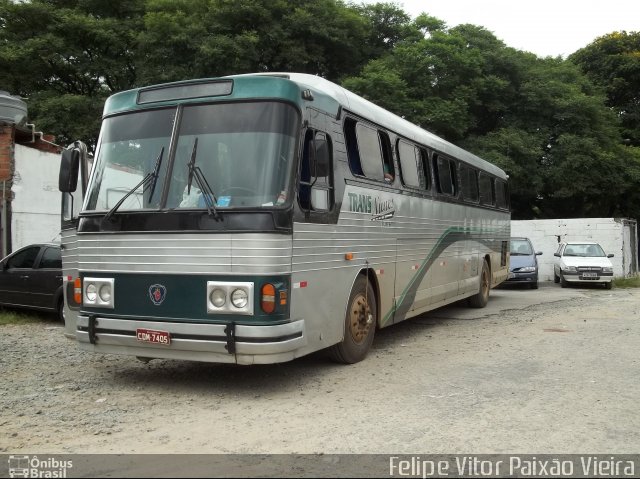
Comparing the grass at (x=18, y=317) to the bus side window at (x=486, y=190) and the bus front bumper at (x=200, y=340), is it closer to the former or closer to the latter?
the bus front bumper at (x=200, y=340)

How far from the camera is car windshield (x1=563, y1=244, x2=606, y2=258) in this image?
2114 centimetres

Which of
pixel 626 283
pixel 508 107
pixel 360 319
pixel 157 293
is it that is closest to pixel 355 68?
pixel 508 107

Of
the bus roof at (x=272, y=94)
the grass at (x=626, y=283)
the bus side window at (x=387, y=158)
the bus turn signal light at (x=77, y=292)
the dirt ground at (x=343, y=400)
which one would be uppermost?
the bus roof at (x=272, y=94)

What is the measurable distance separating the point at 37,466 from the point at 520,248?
19660 millimetres

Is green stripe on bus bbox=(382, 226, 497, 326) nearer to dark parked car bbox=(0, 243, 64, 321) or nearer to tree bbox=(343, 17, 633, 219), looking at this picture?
dark parked car bbox=(0, 243, 64, 321)

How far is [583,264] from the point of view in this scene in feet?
66.1

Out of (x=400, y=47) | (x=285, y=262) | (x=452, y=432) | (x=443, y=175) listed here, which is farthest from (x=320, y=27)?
(x=452, y=432)

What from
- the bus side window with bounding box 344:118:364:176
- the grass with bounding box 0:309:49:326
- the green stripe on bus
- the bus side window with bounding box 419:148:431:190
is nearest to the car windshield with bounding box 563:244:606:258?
the green stripe on bus

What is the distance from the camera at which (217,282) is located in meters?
5.64

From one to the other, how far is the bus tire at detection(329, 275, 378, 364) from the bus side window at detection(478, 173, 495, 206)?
6.75 m

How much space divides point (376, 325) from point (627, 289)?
15442mm

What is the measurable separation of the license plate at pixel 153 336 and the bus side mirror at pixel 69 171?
2090 millimetres

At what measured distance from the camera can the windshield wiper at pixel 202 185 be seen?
5.64 m

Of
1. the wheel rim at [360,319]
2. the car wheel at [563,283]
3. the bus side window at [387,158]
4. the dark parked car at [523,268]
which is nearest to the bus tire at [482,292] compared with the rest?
the dark parked car at [523,268]
